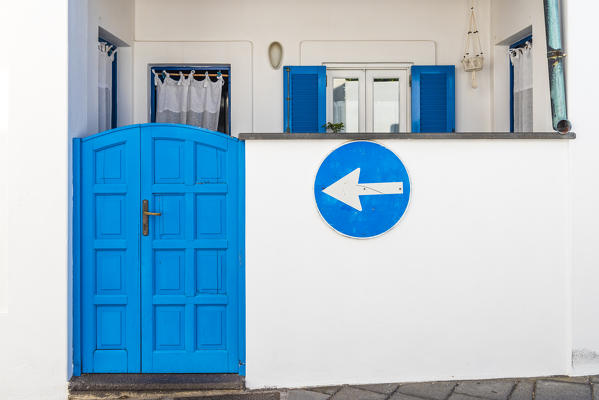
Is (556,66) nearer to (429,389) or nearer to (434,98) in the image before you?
(434,98)

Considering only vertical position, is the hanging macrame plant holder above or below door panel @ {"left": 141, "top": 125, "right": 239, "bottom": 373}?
above

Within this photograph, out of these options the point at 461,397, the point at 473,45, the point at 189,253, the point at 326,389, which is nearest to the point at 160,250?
the point at 189,253

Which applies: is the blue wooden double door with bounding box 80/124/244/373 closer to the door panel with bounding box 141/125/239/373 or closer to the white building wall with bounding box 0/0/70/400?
the door panel with bounding box 141/125/239/373

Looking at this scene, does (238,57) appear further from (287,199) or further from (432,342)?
(432,342)

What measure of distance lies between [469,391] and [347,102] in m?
3.75

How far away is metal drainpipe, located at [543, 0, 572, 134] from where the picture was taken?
482 cm

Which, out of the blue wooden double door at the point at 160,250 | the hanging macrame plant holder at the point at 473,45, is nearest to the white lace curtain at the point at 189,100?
the blue wooden double door at the point at 160,250

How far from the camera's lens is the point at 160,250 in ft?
15.6

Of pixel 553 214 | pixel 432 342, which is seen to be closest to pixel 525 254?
pixel 553 214

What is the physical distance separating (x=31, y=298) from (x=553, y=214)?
4278mm

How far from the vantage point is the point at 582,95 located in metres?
4.87

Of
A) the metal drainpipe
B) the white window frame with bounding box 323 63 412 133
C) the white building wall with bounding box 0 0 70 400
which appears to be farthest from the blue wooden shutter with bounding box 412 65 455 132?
the white building wall with bounding box 0 0 70 400

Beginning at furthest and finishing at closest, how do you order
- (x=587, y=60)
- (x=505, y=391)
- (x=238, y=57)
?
(x=238, y=57)
(x=587, y=60)
(x=505, y=391)

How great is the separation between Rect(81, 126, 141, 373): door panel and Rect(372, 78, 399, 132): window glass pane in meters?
3.29
